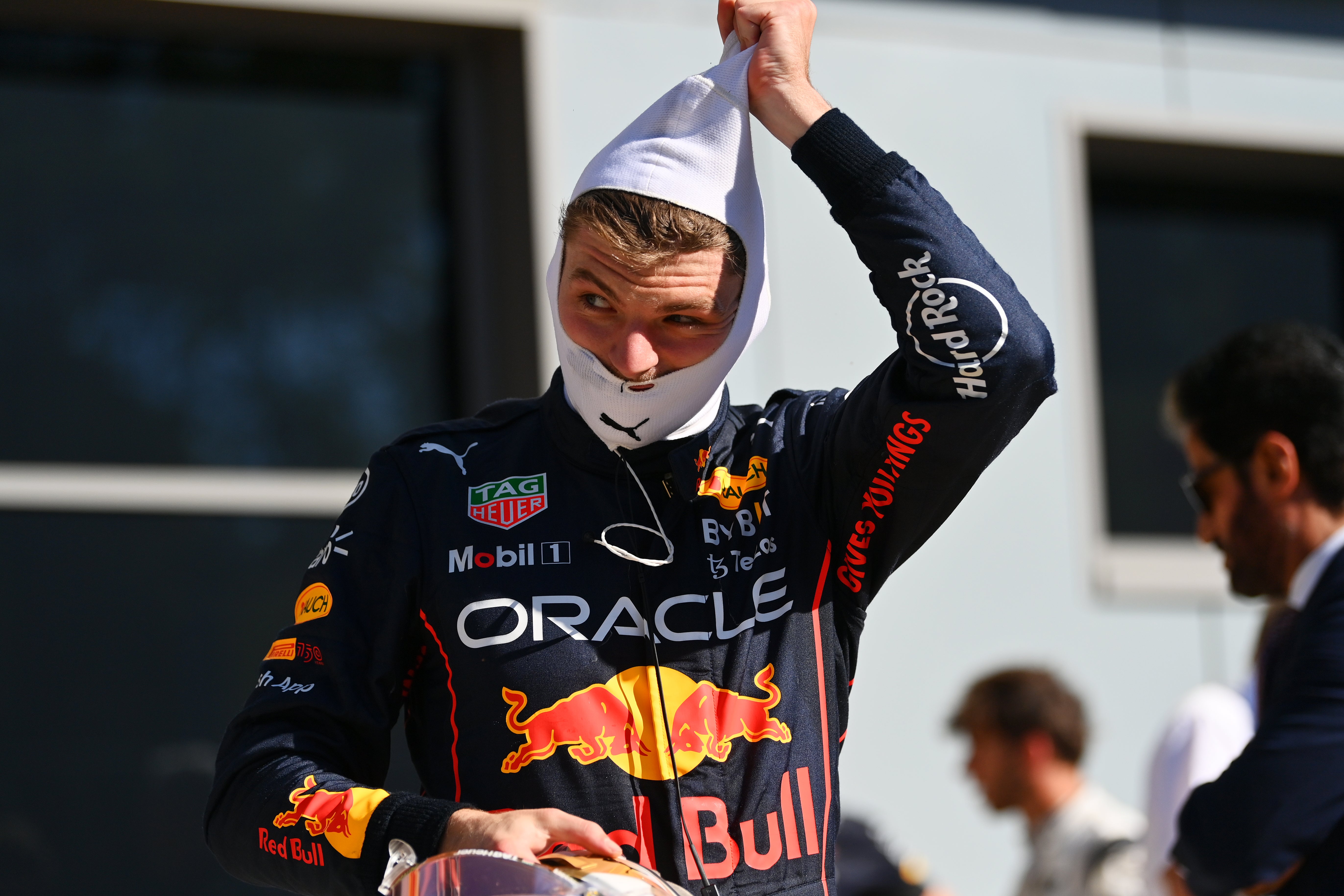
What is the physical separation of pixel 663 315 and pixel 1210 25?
15.5 ft

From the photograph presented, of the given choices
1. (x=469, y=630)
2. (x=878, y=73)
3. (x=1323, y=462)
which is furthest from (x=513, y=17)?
(x=469, y=630)

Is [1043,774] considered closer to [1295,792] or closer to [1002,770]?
[1002,770]

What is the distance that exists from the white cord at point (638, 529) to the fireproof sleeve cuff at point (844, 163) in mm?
411

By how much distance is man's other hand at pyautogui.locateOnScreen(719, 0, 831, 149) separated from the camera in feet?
6.07

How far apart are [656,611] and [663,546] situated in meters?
0.09

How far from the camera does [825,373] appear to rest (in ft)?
16.4

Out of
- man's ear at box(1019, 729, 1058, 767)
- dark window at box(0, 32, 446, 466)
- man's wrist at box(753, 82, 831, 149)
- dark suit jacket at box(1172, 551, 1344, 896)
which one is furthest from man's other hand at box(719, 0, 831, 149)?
dark window at box(0, 32, 446, 466)

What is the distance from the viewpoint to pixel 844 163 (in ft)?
5.85

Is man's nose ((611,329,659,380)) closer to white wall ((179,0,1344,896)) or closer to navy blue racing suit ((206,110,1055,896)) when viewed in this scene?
navy blue racing suit ((206,110,1055,896))

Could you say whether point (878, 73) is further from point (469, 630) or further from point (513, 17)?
point (469, 630)

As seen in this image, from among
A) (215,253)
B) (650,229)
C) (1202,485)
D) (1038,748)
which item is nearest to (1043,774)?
(1038,748)

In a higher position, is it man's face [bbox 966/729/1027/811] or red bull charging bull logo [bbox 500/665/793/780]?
red bull charging bull logo [bbox 500/665/793/780]

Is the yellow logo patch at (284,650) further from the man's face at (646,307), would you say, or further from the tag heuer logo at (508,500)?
the man's face at (646,307)

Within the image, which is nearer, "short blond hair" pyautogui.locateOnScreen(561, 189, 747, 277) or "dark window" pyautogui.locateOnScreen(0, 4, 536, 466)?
"short blond hair" pyautogui.locateOnScreen(561, 189, 747, 277)
